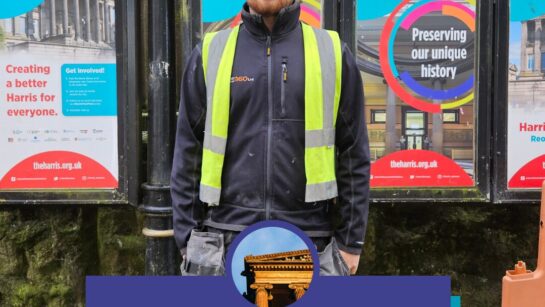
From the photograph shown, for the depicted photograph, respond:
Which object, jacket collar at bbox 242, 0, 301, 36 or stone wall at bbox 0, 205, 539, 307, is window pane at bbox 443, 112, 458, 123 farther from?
jacket collar at bbox 242, 0, 301, 36

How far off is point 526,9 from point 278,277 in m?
2.81

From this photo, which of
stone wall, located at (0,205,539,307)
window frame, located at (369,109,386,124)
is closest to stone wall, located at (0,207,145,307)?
stone wall, located at (0,205,539,307)

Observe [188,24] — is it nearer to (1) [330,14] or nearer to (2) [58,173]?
(1) [330,14]

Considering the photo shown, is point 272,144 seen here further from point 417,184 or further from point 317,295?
point 417,184

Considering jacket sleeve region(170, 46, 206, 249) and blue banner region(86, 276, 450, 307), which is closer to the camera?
blue banner region(86, 276, 450, 307)

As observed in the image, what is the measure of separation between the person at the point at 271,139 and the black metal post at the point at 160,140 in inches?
30.2

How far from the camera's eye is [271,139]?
84.4 inches

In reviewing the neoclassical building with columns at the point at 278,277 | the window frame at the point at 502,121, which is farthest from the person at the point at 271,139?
the window frame at the point at 502,121

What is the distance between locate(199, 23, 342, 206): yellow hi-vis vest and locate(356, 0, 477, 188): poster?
139 centimetres

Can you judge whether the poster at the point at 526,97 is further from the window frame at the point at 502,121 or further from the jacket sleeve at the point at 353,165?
the jacket sleeve at the point at 353,165

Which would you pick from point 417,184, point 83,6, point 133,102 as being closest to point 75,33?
point 83,6

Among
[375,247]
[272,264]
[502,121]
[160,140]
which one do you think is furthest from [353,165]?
[375,247]

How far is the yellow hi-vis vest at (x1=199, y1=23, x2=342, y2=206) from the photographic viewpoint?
7.08 ft

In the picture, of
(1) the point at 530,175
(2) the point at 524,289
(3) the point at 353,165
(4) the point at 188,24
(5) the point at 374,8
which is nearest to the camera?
(3) the point at 353,165
